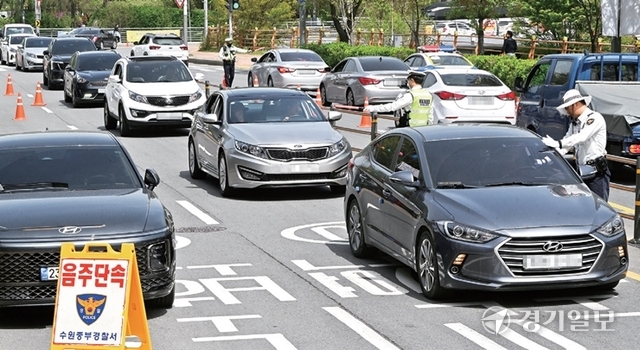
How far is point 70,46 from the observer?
4259cm

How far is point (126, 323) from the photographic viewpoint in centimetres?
782

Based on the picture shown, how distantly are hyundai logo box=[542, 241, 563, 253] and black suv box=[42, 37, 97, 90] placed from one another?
32.8 meters

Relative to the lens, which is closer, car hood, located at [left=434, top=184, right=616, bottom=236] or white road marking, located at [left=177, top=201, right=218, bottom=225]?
car hood, located at [left=434, top=184, right=616, bottom=236]

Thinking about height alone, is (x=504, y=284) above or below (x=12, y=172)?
below

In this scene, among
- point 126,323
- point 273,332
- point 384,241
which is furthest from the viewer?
point 384,241

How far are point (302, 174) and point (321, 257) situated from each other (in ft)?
14.3

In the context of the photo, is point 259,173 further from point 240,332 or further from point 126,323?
point 126,323

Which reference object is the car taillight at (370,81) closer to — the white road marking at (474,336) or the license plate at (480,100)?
the license plate at (480,100)

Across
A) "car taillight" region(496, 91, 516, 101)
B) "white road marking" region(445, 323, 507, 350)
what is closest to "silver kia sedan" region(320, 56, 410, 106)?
"car taillight" region(496, 91, 516, 101)

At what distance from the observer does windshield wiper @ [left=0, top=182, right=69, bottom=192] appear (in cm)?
1035

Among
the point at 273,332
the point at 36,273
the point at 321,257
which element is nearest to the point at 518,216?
the point at 273,332

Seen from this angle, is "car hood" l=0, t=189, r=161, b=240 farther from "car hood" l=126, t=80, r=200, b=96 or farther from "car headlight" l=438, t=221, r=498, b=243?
"car hood" l=126, t=80, r=200, b=96

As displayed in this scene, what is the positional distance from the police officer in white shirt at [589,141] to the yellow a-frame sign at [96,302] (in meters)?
5.65

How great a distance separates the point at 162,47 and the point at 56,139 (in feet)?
139
